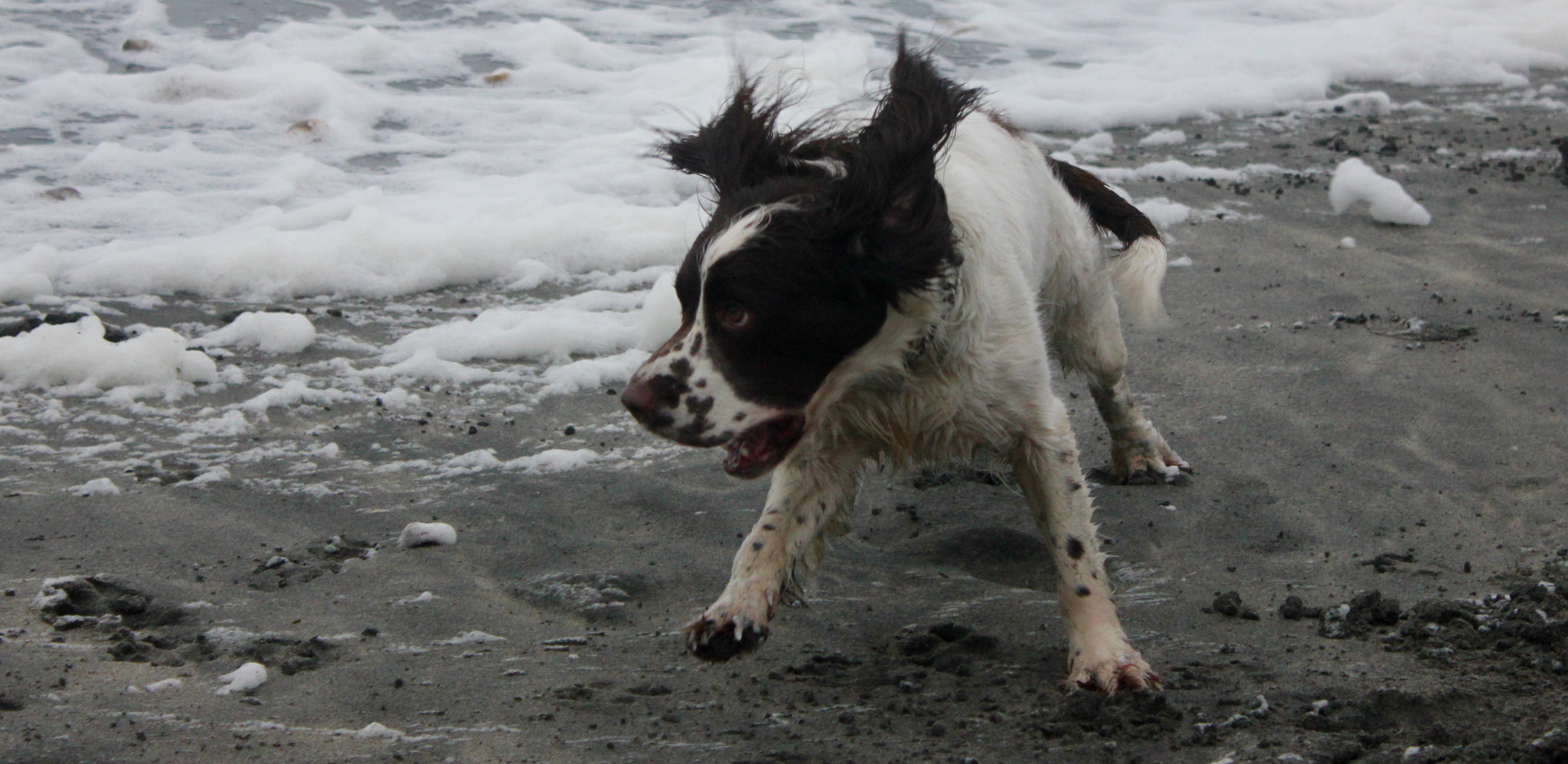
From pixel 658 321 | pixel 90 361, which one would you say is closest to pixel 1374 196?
pixel 658 321

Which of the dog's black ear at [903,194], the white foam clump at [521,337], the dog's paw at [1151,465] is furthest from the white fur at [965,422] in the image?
the white foam clump at [521,337]

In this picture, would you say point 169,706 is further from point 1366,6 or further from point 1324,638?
point 1366,6

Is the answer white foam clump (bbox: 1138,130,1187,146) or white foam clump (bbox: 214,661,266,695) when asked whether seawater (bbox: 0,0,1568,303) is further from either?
white foam clump (bbox: 214,661,266,695)

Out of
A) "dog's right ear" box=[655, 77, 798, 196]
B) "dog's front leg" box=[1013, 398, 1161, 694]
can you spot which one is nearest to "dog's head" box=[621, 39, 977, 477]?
"dog's right ear" box=[655, 77, 798, 196]

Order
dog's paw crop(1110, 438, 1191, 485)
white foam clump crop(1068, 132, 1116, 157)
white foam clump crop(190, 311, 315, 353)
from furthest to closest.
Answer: white foam clump crop(1068, 132, 1116, 157) < white foam clump crop(190, 311, 315, 353) < dog's paw crop(1110, 438, 1191, 485)

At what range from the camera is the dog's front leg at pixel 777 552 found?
2.89 m

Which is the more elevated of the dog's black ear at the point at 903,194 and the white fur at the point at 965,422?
the dog's black ear at the point at 903,194

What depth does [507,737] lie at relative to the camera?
2.61 metres

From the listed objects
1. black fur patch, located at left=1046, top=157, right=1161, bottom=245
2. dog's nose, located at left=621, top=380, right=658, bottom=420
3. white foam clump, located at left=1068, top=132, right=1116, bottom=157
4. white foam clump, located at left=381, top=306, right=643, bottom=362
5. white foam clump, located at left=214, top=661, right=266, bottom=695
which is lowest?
white foam clump, located at left=381, top=306, right=643, bottom=362

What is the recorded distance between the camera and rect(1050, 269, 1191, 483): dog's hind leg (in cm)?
415

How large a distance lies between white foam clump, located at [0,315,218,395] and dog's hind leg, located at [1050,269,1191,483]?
281 cm

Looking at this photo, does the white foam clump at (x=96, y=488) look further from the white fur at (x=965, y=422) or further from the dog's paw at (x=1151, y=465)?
the dog's paw at (x=1151, y=465)

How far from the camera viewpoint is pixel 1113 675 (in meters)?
2.89

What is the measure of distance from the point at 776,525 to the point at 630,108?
21.2 ft
